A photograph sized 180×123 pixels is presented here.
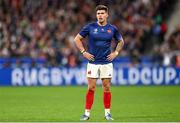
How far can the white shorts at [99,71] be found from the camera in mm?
13898

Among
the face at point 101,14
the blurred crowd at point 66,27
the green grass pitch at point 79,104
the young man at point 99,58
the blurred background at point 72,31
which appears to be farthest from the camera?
the blurred crowd at point 66,27

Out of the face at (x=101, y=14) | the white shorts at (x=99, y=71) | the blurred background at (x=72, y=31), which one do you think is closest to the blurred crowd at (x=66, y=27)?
the blurred background at (x=72, y=31)

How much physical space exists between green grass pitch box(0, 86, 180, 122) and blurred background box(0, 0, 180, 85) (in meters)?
2.04

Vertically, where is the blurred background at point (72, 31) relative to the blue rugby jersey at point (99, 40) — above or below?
above

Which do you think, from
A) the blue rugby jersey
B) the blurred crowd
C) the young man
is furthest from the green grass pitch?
the blurred crowd

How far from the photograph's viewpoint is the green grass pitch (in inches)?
568

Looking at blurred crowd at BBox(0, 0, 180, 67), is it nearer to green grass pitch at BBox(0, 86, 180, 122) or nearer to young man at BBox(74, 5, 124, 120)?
green grass pitch at BBox(0, 86, 180, 122)

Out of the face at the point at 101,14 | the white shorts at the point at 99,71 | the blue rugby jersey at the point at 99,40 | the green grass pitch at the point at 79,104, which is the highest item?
the face at the point at 101,14

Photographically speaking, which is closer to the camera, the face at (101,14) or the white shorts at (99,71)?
the face at (101,14)

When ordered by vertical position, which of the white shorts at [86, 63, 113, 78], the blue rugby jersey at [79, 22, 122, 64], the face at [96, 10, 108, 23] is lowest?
the white shorts at [86, 63, 113, 78]

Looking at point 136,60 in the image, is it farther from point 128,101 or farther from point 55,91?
point 128,101

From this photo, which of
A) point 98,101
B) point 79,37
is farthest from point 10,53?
point 79,37

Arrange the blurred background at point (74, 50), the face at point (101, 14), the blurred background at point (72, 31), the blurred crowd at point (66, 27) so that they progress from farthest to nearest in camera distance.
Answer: the blurred crowd at point (66, 27), the blurred background at point (72, 31), the blurred background at point (74, 50), the face at point (101, 14)

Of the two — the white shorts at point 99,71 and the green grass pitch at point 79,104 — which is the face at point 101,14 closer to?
the white shorts at point 99,71
